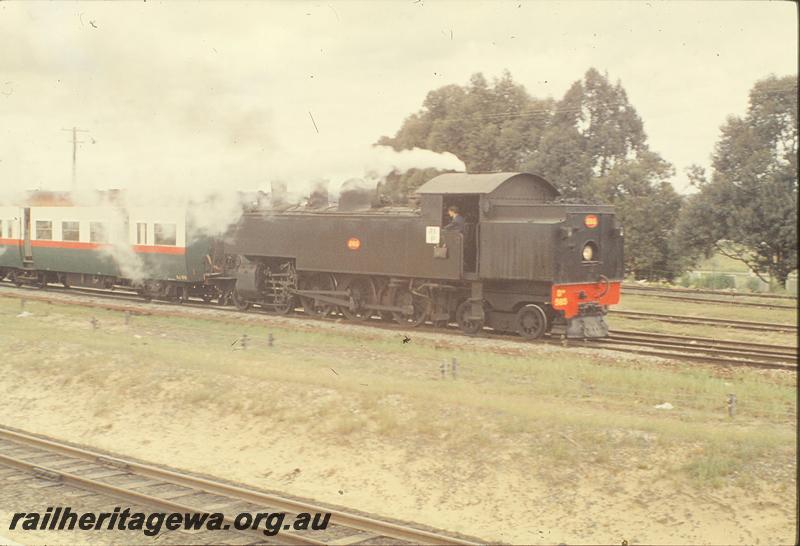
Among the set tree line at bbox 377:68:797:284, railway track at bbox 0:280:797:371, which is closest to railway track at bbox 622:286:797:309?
tree line at bbox 377:68:797:284

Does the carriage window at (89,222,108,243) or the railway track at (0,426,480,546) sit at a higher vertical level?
the carriage window at (89,222,108,243)

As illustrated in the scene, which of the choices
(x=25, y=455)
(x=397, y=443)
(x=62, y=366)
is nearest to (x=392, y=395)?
(x=397, y=443)

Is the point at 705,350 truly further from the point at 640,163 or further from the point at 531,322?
the point at 640,163

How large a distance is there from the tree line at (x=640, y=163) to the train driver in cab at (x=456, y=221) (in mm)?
2448

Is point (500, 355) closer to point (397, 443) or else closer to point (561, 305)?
point (561, 305)

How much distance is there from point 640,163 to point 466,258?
15496 mm

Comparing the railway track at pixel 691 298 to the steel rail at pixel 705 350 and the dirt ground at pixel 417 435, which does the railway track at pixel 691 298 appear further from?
the dirt ground at pixel 417 435

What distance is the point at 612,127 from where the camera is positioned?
120 ft

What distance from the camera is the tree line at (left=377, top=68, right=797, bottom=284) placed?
29.3m

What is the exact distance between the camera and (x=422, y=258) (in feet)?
64.4

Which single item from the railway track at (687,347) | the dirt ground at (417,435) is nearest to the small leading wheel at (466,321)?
the railway track at (687,347)

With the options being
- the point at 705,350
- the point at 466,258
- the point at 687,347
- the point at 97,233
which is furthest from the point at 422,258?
the point at 97,233

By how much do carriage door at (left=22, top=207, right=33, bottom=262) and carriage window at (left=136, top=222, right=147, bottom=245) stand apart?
570cm

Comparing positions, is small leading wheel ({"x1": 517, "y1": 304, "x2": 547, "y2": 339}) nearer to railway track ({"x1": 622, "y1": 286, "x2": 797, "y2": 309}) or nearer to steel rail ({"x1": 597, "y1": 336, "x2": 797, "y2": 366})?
steel rail ({"x1": 597, "y1": 336, "x2": 797, "y2": 366})
